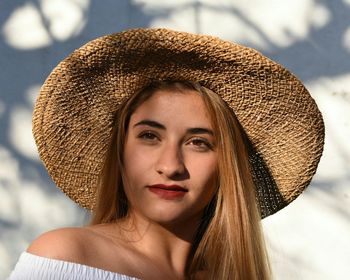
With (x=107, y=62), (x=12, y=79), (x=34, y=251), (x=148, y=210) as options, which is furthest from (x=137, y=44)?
(x=12, y=79)

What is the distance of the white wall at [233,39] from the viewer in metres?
4.00

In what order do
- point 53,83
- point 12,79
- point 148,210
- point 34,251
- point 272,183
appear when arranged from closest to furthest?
point 34,251
point 148,210
point 53,83
point 272,183
point 12,79

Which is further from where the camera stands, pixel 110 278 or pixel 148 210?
pixel 148 210

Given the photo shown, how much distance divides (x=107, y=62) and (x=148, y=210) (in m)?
0.41

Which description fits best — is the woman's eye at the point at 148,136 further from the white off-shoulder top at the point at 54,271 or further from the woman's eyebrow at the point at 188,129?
the white off-shoulder top at the point at 54,271

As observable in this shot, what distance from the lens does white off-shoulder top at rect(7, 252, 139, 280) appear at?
7.34 ft

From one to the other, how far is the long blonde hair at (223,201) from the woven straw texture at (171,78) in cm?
5

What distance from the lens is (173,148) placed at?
244 cm

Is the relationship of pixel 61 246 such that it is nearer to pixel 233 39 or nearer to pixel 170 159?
pixel 170 159

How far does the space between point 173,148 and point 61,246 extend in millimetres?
380

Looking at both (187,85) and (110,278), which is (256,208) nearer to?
(187,85)

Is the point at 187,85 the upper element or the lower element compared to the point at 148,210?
upper

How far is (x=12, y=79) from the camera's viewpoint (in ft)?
13.3

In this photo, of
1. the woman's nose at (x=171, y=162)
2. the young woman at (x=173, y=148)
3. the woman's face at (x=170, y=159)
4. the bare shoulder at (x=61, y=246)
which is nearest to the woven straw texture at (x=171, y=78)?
the young woman at (x=173, y=148)
